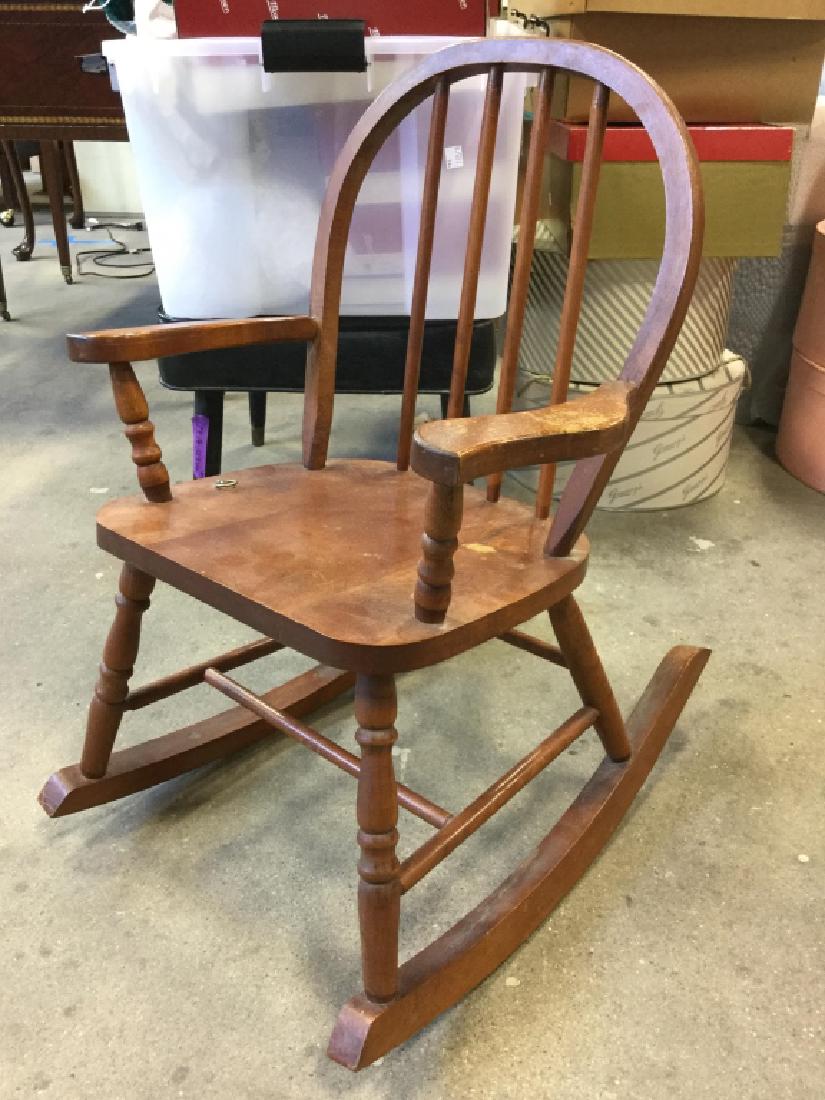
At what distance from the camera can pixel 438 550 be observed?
0.65 m

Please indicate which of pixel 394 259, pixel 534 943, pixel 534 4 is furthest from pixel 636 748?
pixel 534 4

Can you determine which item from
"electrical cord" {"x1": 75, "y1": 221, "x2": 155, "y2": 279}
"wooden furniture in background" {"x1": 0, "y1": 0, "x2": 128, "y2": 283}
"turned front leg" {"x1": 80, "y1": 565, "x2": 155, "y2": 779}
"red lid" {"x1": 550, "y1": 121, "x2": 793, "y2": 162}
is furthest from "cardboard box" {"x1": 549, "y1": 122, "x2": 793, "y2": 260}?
"electrical cord" {"x1": 75, "y1": 221, "x2": 155, "y2": 279}

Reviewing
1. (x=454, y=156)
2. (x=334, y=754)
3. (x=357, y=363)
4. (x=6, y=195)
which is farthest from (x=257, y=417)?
(x=6, y=195)

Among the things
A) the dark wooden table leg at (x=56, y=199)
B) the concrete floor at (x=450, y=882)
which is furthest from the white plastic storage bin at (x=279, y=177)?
the dark wooden table leg at (x=56, y=199)

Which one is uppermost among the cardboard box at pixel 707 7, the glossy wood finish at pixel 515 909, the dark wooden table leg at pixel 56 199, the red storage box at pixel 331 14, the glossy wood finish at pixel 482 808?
the cardboard box at pixel 707 7

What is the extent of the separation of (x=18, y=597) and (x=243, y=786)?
1.95ft

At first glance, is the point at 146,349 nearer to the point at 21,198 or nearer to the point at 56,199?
the point at 56,199

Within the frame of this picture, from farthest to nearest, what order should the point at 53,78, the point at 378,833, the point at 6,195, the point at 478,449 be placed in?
the point at 6,195 < the point at 53,78 < the point at 378,833 < the point at 478,449

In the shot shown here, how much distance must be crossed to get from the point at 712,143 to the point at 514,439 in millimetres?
1045

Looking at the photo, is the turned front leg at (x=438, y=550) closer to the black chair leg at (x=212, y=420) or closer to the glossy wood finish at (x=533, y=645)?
the glossy wood finish at (x=533, y=645)

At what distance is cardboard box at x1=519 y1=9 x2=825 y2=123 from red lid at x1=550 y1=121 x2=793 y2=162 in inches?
3.9

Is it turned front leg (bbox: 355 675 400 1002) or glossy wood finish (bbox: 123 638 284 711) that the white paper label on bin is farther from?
turned front leg (bbox: 355 675 400 1002)

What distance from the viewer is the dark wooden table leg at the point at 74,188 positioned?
145 inches

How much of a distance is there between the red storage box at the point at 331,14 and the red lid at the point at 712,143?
287 mm
